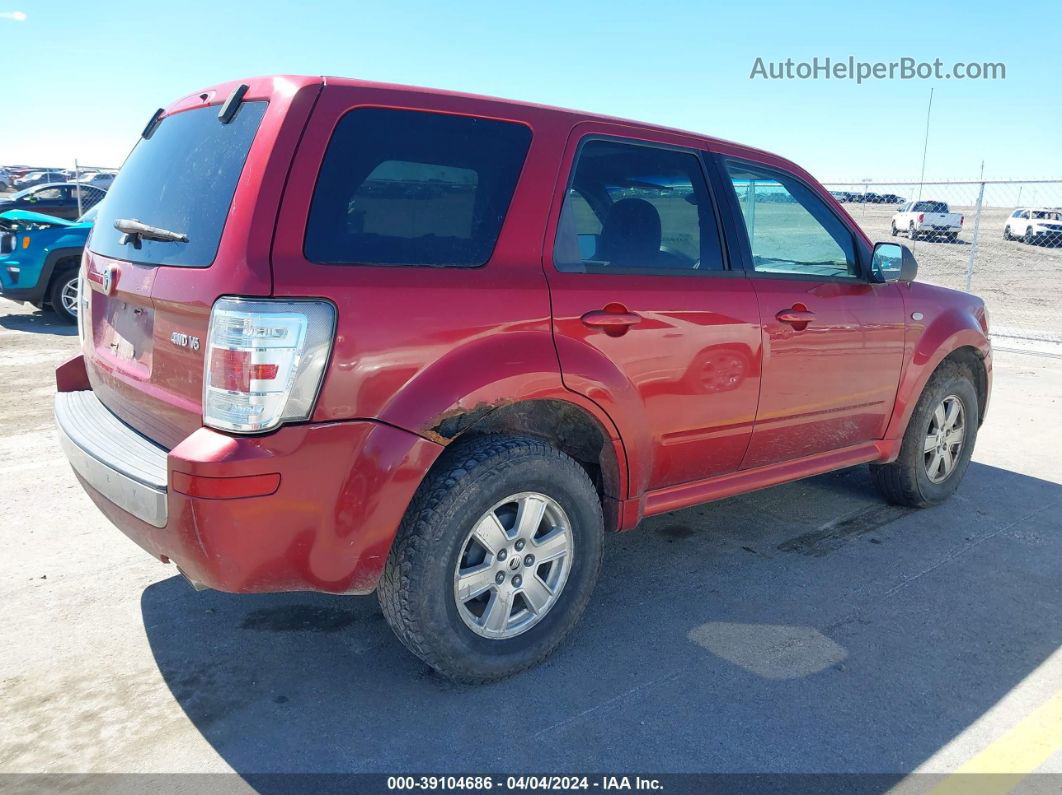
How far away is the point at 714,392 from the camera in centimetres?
342

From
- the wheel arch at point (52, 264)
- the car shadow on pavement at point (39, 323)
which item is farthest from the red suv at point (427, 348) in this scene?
the wheel arch at point (52, 264)

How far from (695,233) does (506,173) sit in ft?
3.30

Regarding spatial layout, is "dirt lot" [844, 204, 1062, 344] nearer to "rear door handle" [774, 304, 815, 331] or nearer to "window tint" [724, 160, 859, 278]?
"window tint" [724, 160, 859, 278]

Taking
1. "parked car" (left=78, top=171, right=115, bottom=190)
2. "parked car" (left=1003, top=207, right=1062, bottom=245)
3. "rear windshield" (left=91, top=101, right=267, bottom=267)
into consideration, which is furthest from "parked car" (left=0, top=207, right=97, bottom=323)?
"parked car" (left=1003, top=207, right=1062, bottom=245)

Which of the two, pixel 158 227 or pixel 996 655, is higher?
pixel 158 227

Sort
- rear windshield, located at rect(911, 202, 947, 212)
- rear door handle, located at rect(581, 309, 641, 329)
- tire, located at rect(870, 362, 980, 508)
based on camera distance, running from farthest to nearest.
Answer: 1. rear windshield, located at rect(911, 202, 947, 212)
2. tire, located at rect(870, 362, 980, 508)
3. rear door handle, located at rect(581, 309, 641, 329)

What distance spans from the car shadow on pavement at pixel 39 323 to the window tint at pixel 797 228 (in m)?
8.24

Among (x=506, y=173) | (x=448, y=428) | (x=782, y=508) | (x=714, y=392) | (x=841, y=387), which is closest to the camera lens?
(x=448, y=428)

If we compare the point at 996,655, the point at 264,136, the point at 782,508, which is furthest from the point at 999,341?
the point at 264,136

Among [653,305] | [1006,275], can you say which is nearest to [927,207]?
[1006,275]

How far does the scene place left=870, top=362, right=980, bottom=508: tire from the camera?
15.0ft

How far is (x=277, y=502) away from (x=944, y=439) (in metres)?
3.87

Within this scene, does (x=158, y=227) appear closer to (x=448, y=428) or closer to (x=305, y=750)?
(x=448, y=428)

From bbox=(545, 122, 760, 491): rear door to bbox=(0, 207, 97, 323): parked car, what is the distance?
27.6 feet
